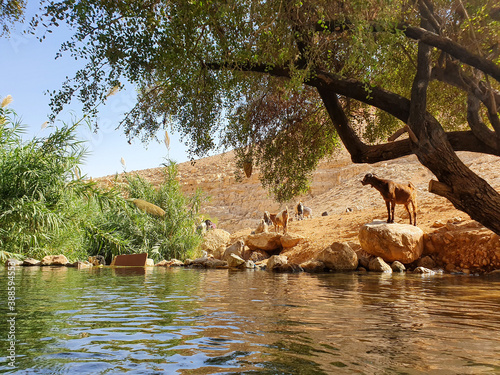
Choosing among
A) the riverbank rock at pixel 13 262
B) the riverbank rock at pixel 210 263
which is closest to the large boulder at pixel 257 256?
the riverbank rock at pixel 210 263

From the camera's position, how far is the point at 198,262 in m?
15.8

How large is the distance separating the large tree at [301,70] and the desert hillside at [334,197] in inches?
239

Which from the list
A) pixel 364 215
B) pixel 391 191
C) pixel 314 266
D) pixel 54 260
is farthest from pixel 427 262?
pixel 54 260

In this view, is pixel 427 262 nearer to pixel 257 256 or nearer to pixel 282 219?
pixel 257 256

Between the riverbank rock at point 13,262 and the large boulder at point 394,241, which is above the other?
the large boulder at point 394,241

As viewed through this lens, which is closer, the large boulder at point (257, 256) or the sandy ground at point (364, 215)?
the sandy ground at point (364, 215)

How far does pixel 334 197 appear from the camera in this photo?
126 feet

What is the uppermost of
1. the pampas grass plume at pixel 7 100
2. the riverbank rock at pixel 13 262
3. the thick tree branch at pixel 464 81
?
the pampas grass plume at pixel 7 100

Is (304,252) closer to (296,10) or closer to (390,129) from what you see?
(390,129)

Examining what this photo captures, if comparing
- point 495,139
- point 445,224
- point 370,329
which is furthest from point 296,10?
point 445,224

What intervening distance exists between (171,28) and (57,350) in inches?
248

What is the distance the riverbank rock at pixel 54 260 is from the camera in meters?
13.8

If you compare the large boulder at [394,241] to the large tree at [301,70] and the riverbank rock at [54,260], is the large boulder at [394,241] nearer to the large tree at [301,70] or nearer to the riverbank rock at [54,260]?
the large tree at [301,70]

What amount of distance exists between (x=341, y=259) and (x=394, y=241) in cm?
166
